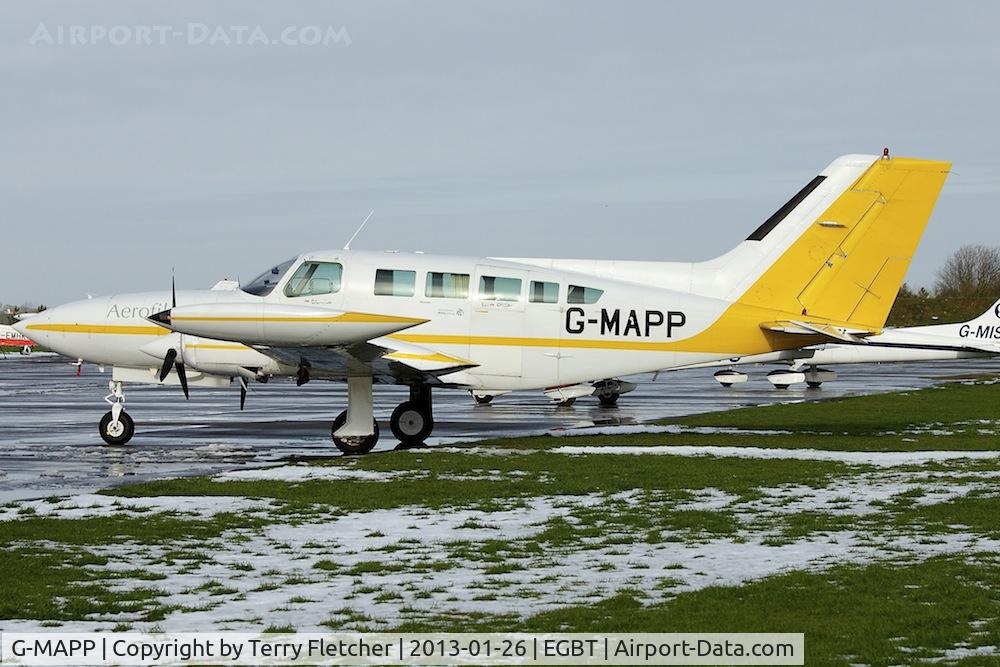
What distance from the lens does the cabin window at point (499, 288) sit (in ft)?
69.0

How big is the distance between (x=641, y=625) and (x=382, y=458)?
36.1 feet

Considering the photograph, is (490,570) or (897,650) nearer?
(897,650)

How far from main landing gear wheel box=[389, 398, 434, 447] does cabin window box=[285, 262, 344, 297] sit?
2.93m

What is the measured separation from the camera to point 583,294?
21062 millimetres

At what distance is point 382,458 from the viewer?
1873cm

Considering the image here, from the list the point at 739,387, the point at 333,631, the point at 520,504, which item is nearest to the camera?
the point at 333,631

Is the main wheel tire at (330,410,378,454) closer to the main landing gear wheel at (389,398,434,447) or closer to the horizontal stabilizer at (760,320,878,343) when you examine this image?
the main landing gear wheel at (389,398,434,447)

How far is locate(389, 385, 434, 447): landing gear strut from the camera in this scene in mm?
22469

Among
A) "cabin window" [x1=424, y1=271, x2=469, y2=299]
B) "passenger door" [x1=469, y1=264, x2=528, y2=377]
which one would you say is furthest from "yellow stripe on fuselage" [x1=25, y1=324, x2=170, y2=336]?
"passenger door" [x1=469, y1=264, x2=528, y2=377]

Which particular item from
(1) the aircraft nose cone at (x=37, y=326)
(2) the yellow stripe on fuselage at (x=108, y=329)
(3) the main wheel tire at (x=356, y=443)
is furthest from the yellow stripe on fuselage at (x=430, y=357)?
(1) the aircraft nose cone at (x=37, y=326)

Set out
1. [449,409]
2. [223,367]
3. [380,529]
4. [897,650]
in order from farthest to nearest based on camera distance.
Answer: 1. [449,409]
2. [223,367]
3. [380,529]
4. [897,650]

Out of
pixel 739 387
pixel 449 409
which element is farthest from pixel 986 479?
pixel 739 387

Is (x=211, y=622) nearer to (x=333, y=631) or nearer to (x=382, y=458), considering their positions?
(x=333, y=631)

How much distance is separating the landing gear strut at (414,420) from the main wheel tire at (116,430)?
185 inches
